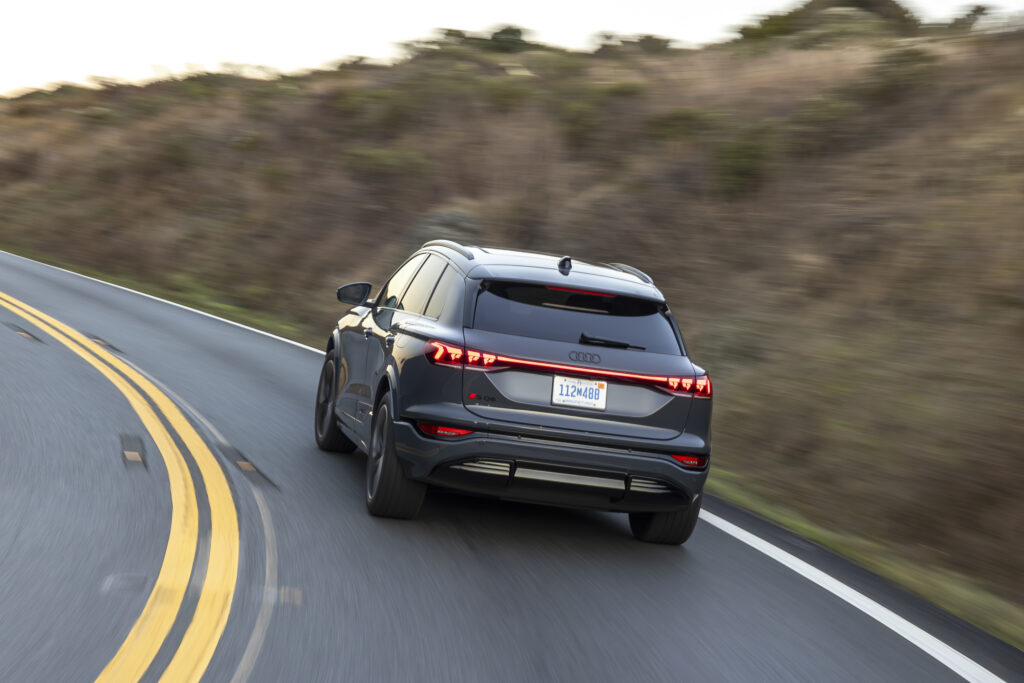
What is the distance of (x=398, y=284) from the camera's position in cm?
818

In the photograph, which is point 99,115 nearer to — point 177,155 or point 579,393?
point 177,155

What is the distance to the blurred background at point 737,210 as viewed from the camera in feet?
29.7

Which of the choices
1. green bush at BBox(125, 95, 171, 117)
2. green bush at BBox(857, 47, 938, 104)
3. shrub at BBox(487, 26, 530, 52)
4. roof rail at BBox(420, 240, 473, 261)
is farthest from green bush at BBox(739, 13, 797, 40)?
roof rail at BBox(420, 240, 473, 261)

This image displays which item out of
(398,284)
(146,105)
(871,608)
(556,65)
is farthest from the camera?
(146,105)

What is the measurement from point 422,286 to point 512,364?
1.53 m

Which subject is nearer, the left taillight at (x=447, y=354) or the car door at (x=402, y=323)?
the left taillight at (x=447, y=354)

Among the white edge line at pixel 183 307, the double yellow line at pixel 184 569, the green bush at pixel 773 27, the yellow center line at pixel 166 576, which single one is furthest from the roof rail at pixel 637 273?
the green bush at pixel 773 27

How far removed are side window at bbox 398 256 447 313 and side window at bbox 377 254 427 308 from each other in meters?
0.17

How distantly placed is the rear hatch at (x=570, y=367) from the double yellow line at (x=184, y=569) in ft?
5.07

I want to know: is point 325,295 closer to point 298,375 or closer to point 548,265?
point 298,375

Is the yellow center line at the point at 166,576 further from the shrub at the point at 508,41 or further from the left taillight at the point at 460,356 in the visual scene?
the shrub at the point at 508,41

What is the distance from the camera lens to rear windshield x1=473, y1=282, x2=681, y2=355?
6312 millimetres

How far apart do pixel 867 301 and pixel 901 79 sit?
717 centimetres

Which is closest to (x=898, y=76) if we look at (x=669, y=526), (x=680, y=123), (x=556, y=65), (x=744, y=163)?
(x=744, y=163)
